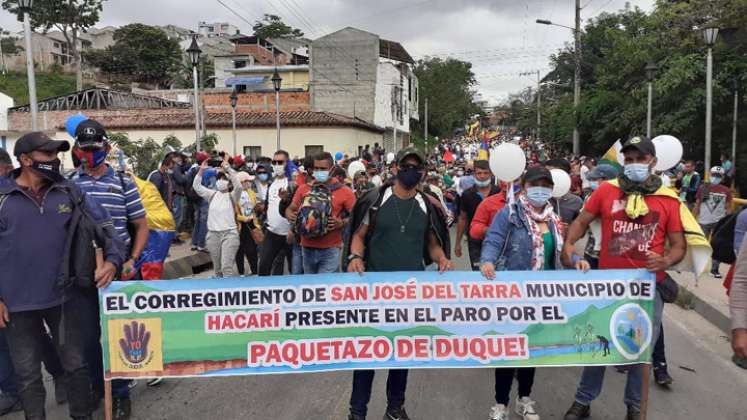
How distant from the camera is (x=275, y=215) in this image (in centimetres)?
654

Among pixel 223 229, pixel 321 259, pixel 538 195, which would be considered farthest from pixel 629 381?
pixel 223 229

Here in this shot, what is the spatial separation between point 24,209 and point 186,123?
2916cm

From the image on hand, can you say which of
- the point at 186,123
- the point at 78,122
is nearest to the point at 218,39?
the point at 186,123

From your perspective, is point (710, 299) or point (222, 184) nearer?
point (222, 184)

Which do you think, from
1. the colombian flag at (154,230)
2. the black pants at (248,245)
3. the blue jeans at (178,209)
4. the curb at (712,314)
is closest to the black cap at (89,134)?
the colombian flag at (154,230)

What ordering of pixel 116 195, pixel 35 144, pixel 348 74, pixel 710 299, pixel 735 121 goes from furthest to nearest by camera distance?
pixel 348 74 → pixel 735 121 → pixel 710 299 → pixel 116 195 → pixel 35 144

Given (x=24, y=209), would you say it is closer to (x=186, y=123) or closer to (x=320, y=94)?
(x=186, y=123)

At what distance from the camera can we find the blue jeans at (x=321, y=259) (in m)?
5.59

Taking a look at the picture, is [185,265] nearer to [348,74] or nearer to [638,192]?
[638,192]

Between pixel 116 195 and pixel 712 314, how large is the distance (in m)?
6.65

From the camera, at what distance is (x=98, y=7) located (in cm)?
5041

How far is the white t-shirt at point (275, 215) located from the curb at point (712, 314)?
5102 mm

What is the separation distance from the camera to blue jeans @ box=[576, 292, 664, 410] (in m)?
3.74

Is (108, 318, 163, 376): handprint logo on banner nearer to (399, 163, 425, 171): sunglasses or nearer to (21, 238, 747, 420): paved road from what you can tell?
(21, 238, 747, 420): paved road
